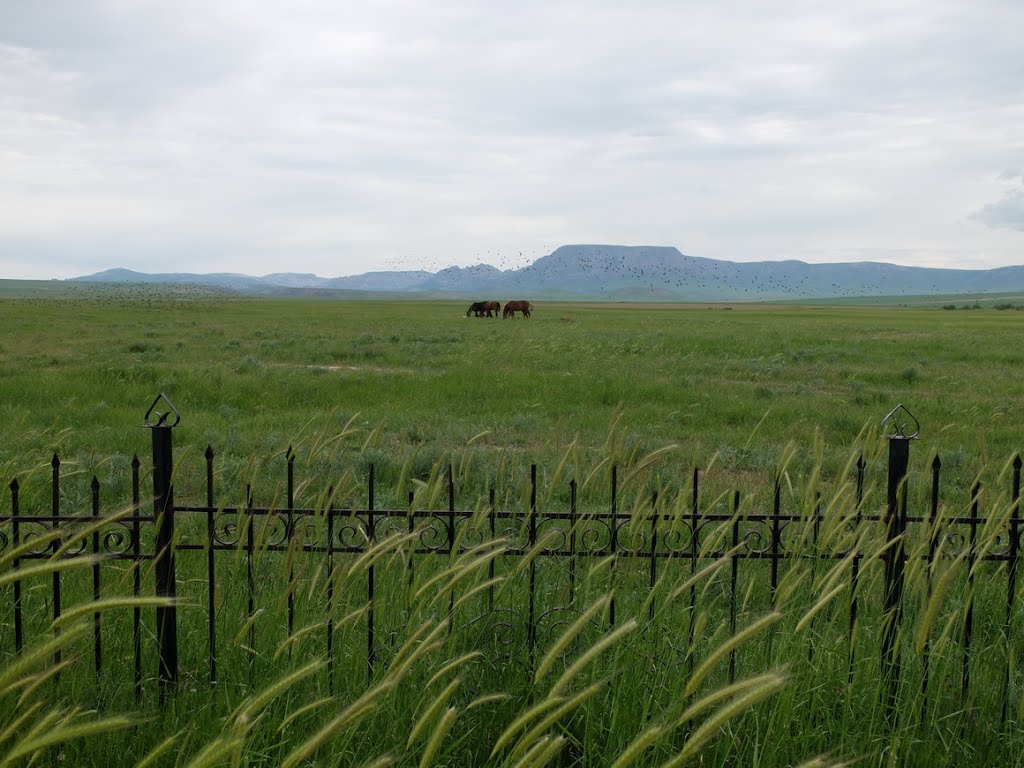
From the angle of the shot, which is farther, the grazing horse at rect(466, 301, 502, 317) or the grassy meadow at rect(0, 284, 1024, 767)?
the grazing horse at rect(466, 301, 502, 317)

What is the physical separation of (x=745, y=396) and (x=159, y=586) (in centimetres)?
1328

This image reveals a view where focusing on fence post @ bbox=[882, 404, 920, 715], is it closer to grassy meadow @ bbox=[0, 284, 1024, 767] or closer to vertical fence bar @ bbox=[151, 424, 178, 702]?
grassy meadow @ bbox=[0, 284, 1024, 767]

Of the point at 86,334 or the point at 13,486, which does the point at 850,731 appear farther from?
the point at 86,334

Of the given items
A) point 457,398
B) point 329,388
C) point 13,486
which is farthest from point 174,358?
point 13,486

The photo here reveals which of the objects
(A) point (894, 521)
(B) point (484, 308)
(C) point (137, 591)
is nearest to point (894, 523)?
(A) point (894, 521)

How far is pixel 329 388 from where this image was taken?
16.1m

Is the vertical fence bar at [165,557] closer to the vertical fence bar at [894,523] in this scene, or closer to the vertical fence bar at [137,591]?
the vertical fence bar at [137,591]

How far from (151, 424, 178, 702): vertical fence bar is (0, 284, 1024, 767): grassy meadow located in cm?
11

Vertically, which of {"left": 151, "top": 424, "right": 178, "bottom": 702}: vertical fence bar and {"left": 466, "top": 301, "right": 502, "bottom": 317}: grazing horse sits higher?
{"left": 466, "top": 301, "right": 502, "bottom": 317}: grazing horse

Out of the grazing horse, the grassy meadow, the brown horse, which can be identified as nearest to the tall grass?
the grassy meadow

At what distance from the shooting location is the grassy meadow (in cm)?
Answer: 302

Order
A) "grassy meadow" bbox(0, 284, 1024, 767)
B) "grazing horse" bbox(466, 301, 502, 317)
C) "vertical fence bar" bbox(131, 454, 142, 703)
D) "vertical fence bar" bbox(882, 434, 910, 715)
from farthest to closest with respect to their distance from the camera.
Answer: "grazing horse" bbox(466, 301, 502, 317) → "vertical fence bar" bbox(882, 434, 910, 715) → "vertical fence bar" bbox(131, 454, 142, 703) → "grassy meadow" bbox(0, 284, 1024, 767)

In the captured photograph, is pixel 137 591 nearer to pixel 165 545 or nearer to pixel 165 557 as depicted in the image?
pixel 165 545

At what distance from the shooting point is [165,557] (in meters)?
4.23
